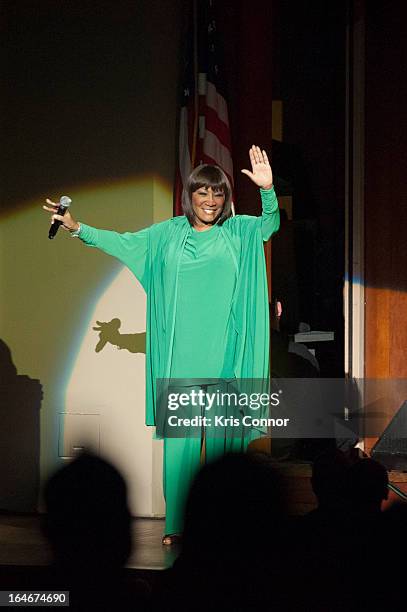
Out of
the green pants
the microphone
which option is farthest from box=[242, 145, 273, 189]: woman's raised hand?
the green pants

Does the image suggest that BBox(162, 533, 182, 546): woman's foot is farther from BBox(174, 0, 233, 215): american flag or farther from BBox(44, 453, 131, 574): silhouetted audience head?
BBox(174, 0, 233, 215): american flag

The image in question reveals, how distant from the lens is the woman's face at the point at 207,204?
169 inches

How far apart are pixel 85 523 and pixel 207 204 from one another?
160 centimetres

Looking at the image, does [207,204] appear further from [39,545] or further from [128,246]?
[39,545]

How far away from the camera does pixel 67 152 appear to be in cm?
501

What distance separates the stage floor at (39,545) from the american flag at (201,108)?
4.94 feet

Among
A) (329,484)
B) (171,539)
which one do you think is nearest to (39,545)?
Result: (171,539)

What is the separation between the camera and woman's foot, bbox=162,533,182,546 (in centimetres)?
426

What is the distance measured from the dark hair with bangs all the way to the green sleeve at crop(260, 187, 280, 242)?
0.50ft

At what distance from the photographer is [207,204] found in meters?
4.29

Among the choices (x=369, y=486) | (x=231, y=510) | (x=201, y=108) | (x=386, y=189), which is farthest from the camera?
(x=386, y=189)

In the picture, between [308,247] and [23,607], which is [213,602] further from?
[308,247]

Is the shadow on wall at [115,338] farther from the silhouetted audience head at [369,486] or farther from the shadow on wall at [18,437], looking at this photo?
the silhouetted audience head at [369,486]

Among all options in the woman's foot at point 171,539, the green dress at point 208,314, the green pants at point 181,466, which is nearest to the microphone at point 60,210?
the green dress at point 208,314
